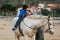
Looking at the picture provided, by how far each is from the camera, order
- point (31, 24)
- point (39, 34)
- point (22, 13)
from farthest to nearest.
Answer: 1. point (22, 13)
2. point (31, 24)
3. point (39, 34)

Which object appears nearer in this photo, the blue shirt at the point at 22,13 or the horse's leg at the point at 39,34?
the horse's leg at the point at 39,34

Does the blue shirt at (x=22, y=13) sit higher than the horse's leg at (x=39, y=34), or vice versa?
the blue shirt at (x=22, y=13)

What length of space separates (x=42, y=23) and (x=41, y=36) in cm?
42

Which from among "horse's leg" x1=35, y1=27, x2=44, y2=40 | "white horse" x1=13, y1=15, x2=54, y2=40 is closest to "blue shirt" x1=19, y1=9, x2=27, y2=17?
"white horse" x1=13, y1=15, x2=54, y2=40

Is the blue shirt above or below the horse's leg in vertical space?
above

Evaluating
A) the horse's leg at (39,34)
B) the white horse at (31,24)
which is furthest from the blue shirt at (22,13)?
the horse's leg at (39,34)

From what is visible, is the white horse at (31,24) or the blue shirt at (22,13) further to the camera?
the blue shirt at (22,13)

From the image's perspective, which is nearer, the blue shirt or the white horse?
the white horse

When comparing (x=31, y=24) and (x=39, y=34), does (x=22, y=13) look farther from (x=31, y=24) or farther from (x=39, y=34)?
(x=39, y=34)

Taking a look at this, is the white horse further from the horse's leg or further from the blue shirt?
the blue shirt

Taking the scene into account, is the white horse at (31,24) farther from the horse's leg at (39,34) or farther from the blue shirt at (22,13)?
the blue shirt at (22,13)

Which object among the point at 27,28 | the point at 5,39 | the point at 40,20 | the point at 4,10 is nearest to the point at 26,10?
the point at 27,28

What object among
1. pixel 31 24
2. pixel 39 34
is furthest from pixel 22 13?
pixel 39 34

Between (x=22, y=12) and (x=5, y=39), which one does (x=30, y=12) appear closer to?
(x=22, y=12)
